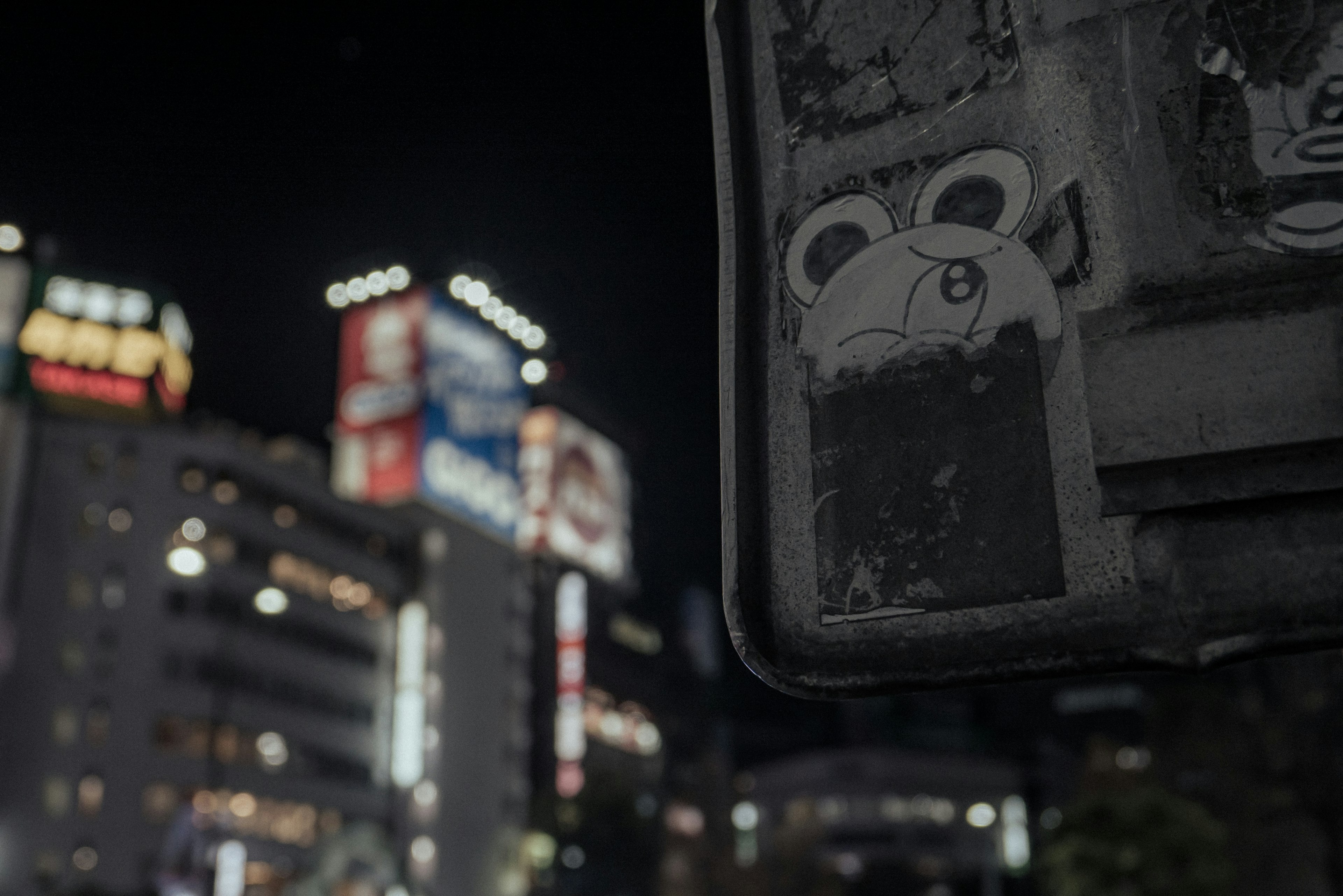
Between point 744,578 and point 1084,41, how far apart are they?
1.13m

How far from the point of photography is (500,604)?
226ft

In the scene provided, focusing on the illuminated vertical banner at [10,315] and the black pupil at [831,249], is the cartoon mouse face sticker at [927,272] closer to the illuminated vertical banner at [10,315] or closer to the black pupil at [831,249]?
the black pupil at [831,249]

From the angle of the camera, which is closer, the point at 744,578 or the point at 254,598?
the point at 744,578

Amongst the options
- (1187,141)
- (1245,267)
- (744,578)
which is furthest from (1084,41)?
(744,578)

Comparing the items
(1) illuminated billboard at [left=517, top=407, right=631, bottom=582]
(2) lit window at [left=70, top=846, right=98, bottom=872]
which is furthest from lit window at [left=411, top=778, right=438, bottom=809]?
(2) lit window at [left=70, top=846, right=98, bottom=872]

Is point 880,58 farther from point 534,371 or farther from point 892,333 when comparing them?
point 534,371

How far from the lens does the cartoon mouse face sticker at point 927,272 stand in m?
1.95

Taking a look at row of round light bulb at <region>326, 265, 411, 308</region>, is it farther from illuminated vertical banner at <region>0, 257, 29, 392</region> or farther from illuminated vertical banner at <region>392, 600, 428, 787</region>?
illuminated vertical banner at <region>392, 600, 428, 787</region>

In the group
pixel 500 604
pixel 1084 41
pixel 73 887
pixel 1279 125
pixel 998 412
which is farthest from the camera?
pixel 500 604

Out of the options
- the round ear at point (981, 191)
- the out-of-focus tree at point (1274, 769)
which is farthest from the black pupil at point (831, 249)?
the out-of-focus tree at point (1274, 769)

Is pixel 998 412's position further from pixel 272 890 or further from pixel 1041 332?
pixel 272 890

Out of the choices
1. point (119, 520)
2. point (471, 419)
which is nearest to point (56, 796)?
point (119, 520)

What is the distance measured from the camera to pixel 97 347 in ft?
177

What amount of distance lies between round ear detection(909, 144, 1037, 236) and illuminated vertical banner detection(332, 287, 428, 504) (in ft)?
176
